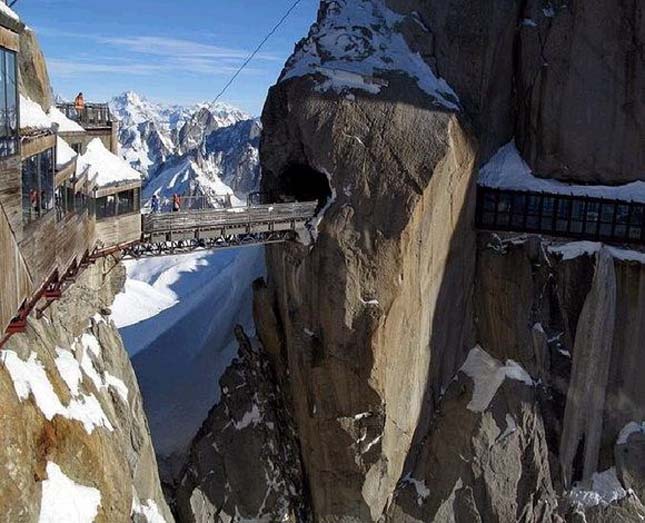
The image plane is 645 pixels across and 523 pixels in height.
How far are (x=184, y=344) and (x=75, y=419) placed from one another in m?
28.5

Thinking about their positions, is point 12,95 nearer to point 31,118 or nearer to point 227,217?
point 31,118

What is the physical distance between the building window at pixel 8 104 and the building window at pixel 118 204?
10775 mm

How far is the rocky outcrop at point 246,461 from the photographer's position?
116 feet

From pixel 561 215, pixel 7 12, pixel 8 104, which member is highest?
pixel 7 12

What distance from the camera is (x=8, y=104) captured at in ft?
47.5

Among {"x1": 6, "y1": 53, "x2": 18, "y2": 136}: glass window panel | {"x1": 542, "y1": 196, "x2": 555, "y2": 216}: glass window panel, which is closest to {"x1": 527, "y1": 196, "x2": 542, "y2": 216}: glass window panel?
{"x1": 542, "y1": 196, "x2": 555, "y2": 216}: glass window panel

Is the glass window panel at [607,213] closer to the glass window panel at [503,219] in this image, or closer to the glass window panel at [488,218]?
the glass window panel at [503,219]

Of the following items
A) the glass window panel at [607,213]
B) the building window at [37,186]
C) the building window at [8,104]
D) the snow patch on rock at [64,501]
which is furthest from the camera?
the glass window panel at [607,213]

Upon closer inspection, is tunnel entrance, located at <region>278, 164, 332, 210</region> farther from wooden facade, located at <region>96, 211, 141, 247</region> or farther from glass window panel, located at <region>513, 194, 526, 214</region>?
glass window panel, located at <region>513, 194, 526, 214</region>

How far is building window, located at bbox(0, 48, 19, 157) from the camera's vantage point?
13875 millimetres

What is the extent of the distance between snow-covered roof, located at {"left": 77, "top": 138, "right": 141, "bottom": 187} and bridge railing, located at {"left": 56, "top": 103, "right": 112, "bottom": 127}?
16.5ft

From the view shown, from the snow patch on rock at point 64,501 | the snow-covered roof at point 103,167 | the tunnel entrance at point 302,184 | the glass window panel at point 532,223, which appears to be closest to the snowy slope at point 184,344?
the tunnel entrance at point 302,184

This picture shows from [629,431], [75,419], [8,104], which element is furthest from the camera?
[629,431]

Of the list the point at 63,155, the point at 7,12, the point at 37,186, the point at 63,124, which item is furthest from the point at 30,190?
the point at 63,124
